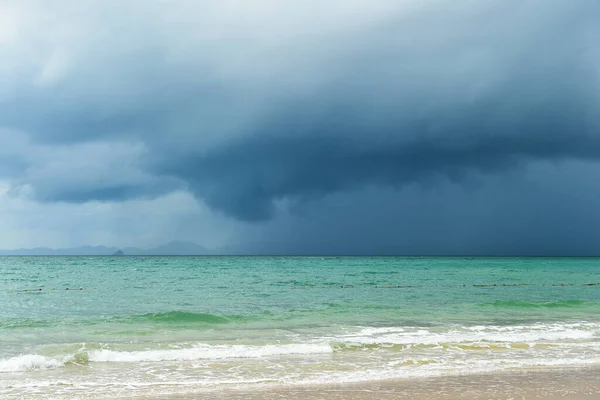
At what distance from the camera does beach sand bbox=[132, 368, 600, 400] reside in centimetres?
1010

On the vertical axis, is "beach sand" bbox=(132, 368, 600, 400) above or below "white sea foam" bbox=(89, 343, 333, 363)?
above

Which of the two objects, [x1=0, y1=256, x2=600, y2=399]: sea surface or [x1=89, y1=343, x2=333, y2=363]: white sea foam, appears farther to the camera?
[x1=89, y1=343, x2=333, y2=363]: white sea foam

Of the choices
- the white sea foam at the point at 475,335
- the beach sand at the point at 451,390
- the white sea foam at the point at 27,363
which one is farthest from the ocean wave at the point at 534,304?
the white sea foam at the point at 27,363

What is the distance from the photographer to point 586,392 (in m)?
10.5

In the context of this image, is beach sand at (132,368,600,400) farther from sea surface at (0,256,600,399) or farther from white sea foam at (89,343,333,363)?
white sea foam at (89,343,333,363)

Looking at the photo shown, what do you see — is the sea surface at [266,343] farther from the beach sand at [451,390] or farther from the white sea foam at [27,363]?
the beach sand at [451,390]

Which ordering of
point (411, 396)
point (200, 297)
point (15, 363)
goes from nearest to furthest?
1. point (411, 396)
2. point (15, 363)
3. point (200, 297)

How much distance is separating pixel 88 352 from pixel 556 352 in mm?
14969

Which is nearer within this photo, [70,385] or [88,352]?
[70,385]

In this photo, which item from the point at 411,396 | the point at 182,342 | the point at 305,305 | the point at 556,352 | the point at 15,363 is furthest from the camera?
the point at 305,305

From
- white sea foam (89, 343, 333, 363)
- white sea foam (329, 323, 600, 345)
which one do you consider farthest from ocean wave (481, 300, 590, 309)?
white sea foam (89, 343, 333, 363)

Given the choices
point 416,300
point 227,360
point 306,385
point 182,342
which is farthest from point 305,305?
point 306,385

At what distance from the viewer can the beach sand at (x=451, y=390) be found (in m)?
10.1

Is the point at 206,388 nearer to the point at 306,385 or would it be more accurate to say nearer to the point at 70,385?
the point at 306,385
